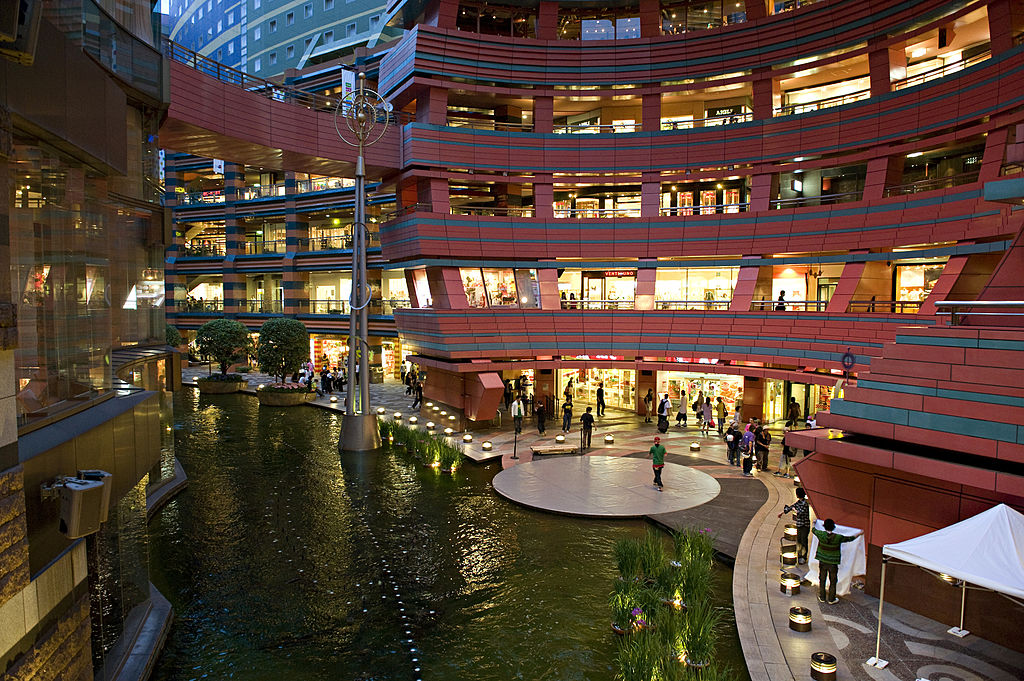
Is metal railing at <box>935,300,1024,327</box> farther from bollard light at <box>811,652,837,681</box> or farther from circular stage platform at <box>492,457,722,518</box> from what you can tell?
circular stage platform at <box>492,457,722,518</box>

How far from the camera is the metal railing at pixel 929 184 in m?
25.2

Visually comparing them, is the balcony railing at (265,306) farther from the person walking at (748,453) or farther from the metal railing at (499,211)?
the person walking at (748,453)

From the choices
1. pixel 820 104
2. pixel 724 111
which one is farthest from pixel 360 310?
pixel 820 104

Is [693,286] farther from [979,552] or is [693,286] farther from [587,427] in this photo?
[979,552]

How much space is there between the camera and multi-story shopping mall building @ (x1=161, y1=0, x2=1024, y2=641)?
980 inches

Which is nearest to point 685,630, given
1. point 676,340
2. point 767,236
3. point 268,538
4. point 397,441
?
point 268,538

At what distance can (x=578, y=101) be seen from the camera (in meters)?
34.9

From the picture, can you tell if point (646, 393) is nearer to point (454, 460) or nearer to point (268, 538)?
point (454, 460)

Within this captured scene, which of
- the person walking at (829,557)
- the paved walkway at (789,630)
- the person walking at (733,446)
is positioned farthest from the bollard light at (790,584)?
the person walking at (733,446)

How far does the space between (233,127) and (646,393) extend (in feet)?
73.0

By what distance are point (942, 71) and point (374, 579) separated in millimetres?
30353

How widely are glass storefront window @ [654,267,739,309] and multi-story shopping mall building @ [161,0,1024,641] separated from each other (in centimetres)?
11

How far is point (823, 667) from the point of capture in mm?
9109

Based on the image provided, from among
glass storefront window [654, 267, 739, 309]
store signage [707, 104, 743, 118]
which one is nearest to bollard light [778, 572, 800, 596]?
glass storefront window [654, 267, 739, 309]
